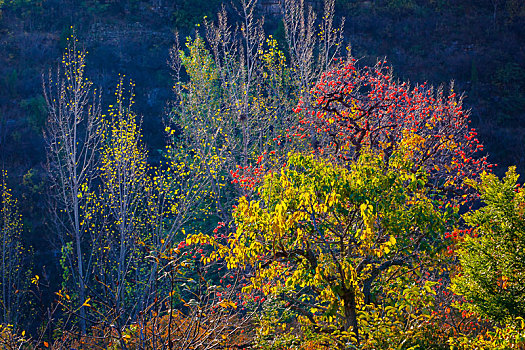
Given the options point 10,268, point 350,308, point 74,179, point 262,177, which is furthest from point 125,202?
point 350,308

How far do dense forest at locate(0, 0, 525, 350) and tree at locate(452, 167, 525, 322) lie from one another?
3cm

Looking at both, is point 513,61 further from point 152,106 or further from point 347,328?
point 347,328

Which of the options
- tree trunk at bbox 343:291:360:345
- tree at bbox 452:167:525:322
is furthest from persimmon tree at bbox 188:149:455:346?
tree at bbox 452:167:525:322

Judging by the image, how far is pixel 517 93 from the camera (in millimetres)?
27438

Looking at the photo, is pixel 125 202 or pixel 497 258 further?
pixel 125 202

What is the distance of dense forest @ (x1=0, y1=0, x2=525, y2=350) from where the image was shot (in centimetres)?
593

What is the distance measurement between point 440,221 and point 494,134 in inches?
828

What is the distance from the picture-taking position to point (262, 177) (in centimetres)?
888

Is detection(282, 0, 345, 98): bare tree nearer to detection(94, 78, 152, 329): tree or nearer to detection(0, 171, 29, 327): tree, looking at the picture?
detection(94, 78, 152, 329): tree

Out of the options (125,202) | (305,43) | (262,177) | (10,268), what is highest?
(305,43)

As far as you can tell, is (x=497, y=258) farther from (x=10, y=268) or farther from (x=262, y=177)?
(x=10, y=268)

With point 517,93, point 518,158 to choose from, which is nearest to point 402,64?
point 517,93

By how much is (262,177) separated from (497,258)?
3981 millimetres

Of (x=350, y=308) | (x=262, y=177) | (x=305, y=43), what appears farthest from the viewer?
(x=305, y=43)
